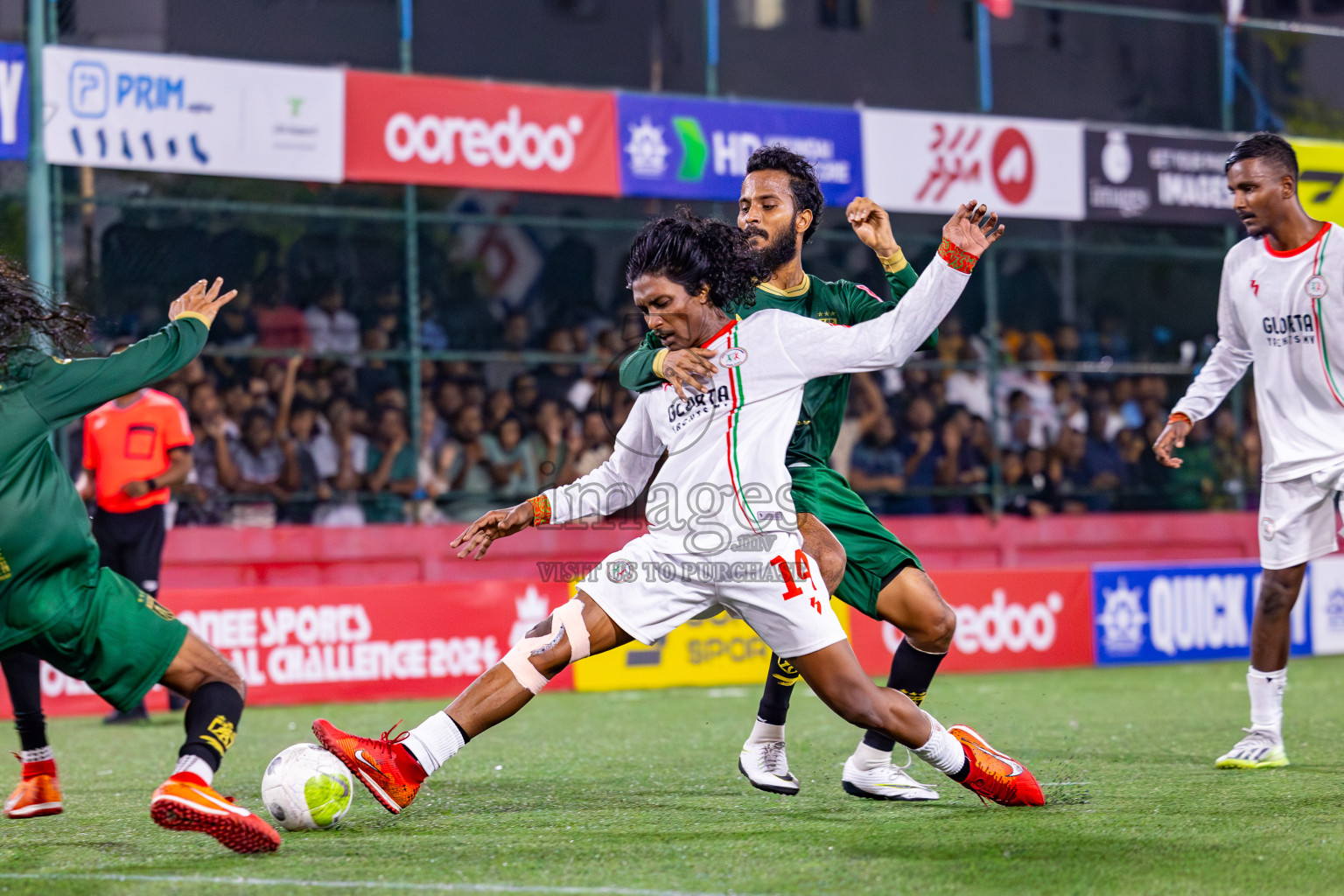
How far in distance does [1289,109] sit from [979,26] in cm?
438

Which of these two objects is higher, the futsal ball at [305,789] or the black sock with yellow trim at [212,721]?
the black sock with yellow trim at [212,721]

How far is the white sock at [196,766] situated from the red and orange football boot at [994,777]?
2.40 m

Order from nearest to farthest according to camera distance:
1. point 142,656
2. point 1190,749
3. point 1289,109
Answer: point 142,656 → point 1190,749 → point 1289,109

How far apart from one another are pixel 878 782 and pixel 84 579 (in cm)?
285

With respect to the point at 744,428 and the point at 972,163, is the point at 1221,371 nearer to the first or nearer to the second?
the point at 744,428

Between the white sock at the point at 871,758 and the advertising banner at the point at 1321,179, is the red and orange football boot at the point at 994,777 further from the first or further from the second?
the advertising banner at the point at 1321,179

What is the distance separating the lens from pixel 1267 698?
22.1ft

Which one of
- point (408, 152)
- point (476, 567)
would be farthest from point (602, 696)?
point (408, 152)

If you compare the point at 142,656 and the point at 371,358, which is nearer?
the point at 142,656

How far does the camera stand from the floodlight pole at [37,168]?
1179cm

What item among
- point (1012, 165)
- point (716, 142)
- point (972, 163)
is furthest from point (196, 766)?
point (1012, 165)

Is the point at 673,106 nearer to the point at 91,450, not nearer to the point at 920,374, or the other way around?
the point at 920,374

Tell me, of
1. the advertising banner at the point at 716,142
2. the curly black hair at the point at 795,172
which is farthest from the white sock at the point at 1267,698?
the advertising banner at the point at 716,142

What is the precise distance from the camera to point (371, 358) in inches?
534
